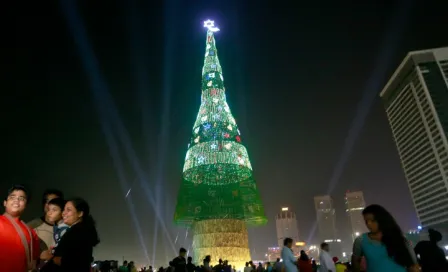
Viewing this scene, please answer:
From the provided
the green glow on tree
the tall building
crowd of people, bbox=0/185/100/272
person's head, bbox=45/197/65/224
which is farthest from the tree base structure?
the tall building

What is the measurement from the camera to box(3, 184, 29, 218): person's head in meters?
3.72

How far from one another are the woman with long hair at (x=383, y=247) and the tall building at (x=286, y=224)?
18994cm

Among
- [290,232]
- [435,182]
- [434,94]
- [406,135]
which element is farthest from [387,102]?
[290,232]

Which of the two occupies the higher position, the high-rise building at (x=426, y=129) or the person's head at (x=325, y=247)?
the high-rise building at (x=426, y=129)

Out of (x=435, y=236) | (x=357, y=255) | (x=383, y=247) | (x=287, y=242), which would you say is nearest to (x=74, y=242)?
(x=357, y=255)

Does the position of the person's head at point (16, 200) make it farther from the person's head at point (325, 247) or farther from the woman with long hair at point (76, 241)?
the person's head at point (325, 247)

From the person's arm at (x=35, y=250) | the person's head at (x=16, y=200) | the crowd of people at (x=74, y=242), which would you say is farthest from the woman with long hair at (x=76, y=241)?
the person's head at (x=16, y=200)

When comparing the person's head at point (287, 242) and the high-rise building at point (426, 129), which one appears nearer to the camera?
the person's head at point (287, 242)

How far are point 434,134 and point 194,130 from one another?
84760 mm

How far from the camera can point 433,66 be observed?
9431cm

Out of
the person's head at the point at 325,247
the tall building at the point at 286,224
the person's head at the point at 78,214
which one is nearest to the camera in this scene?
the person's head at the point at 78,214

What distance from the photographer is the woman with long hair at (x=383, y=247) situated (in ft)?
11.3

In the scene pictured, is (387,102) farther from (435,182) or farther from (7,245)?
(7,245)

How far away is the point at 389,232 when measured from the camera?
141 inches
